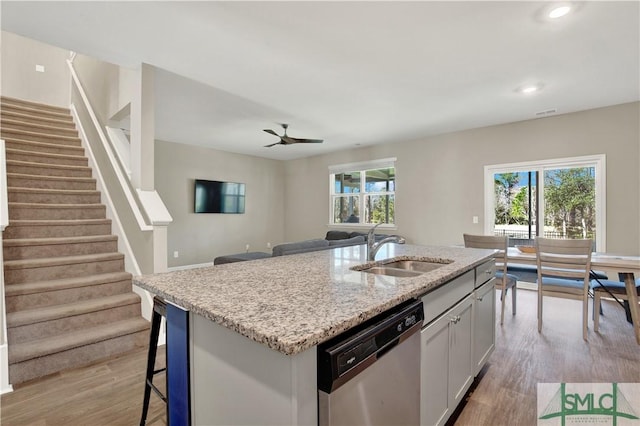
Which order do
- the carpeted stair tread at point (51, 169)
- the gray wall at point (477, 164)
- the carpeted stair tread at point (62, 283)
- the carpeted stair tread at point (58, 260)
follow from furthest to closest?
the gray wall at point (477, 164), the carpeted stair tread at point (51, 169), the carpeted stair tread at point (58, 260), the carpeted stair tread at point (62, 283)

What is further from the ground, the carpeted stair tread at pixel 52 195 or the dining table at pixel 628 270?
the carpeted stair tread at pixel 52 195

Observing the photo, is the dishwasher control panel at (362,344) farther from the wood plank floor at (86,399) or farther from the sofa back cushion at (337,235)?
the sofa back cushion at (337,235)

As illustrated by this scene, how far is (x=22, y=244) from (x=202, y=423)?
2.89 metres

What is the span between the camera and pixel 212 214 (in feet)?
21.8

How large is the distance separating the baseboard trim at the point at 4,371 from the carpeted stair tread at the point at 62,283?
0.60m

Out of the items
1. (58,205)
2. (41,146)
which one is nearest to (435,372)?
(58,205)

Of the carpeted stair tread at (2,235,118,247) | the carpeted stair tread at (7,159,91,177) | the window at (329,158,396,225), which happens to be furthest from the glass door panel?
the carpeted stair tread at (7,159,91,177)

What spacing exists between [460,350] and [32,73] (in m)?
7.77

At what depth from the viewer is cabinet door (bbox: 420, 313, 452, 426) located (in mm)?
A: 1377

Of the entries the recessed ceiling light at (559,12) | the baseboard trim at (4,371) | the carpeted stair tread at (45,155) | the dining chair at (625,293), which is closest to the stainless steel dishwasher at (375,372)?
the recessed ceiling light at (559,12)

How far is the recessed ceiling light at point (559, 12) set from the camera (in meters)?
2.10

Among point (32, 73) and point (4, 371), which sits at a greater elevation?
point (32, 73)

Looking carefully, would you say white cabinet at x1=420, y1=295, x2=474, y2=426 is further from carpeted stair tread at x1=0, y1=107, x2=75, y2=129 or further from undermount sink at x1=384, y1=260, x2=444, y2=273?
carpeted stair tread at x1=0, y1=107, x2=75, y2=129

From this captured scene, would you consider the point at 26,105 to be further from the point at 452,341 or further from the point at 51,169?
the point at 452,341
